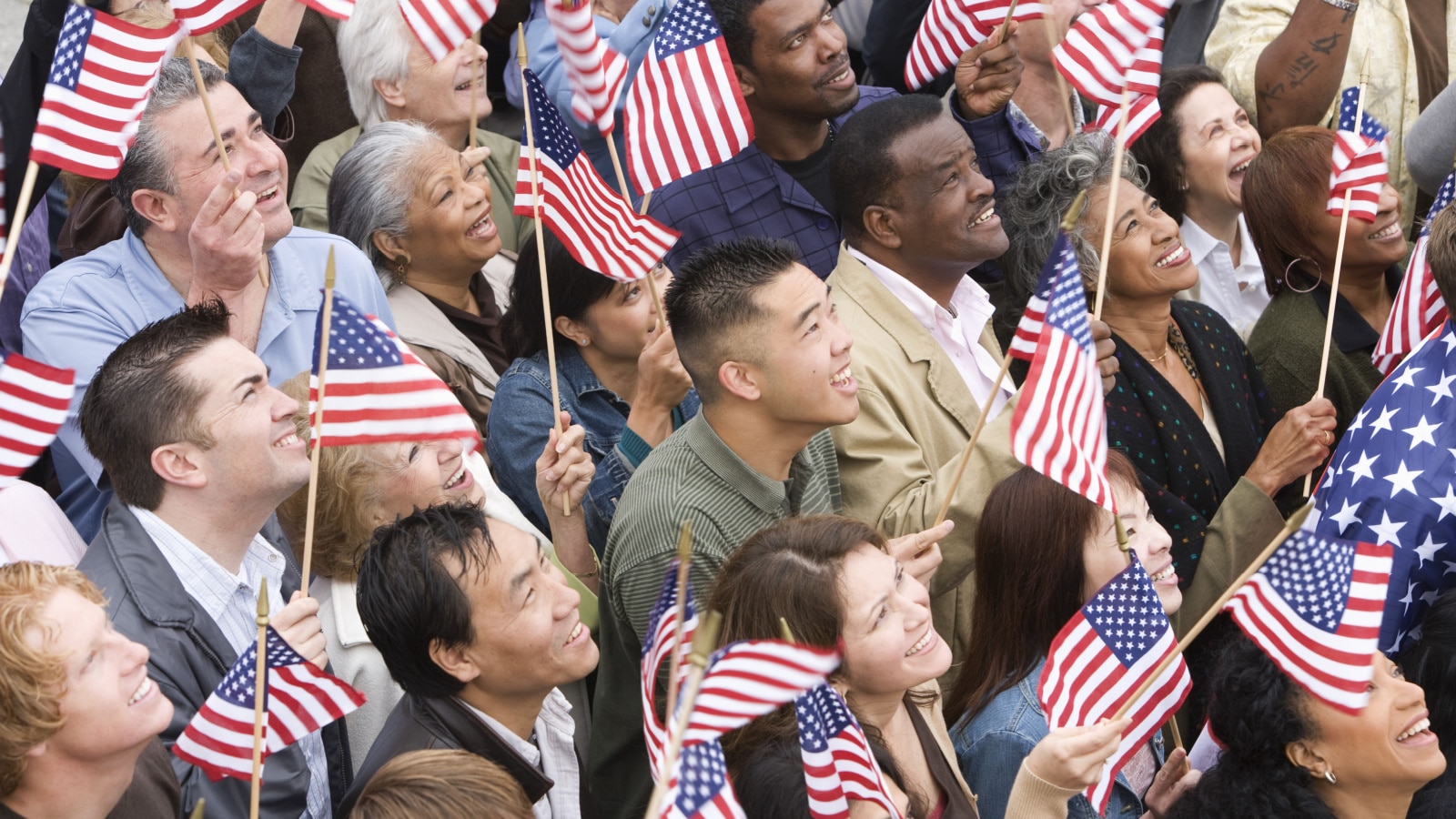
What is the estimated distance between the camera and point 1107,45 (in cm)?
527

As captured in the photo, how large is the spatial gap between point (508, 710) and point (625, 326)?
5.22 feet

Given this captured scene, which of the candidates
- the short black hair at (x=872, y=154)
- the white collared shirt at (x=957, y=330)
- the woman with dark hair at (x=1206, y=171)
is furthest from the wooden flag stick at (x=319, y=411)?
the woman with dark hair at (x=1206, y=171)

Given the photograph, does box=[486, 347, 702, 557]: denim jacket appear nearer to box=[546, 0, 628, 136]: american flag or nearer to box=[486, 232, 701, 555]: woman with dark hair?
box=[486, 232, 701, 555]: woman with dark hair

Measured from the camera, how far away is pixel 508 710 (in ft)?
12.6

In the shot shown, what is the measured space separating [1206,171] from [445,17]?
10.1ft

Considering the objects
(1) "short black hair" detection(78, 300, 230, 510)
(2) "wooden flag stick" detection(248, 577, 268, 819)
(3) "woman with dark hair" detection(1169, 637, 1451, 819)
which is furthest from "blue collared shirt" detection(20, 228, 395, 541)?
(3) "woman with dark hair" detection(1169, 637, 1451, 819)

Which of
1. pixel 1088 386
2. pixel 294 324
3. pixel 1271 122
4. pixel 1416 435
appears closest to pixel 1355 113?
pixel 1271 122

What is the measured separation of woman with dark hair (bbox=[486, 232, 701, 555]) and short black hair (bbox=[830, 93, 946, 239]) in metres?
0.68

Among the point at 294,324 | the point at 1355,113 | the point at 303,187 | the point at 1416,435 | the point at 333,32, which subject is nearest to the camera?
the point at 1416,435

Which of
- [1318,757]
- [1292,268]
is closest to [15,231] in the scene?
[1318,757]

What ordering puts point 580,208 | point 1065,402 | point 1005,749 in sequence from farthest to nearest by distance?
point 580,208
point 1005,749
point 1065,402

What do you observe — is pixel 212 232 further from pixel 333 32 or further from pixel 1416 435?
pixel 1416 435

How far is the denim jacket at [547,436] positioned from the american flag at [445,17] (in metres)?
1.02

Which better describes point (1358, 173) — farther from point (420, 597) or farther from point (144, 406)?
point (144, 406)
